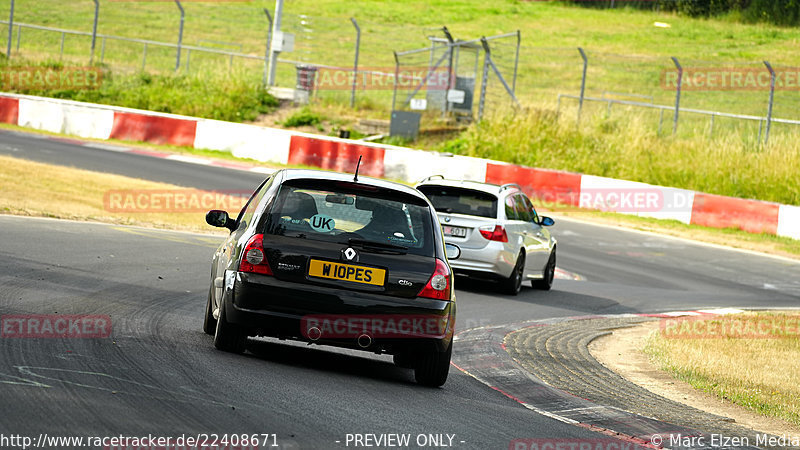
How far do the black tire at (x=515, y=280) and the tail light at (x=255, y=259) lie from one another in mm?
7393

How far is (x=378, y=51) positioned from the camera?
181 ft

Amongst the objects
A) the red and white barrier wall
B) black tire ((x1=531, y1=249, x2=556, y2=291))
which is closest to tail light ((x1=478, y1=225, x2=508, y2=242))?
black tire ((x1=531, y1=249, x2=556, y2=291))

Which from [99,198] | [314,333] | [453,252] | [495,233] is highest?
[453,252]

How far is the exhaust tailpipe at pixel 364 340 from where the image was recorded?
7379mm

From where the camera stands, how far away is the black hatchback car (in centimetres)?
734

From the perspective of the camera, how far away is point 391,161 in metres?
27.6

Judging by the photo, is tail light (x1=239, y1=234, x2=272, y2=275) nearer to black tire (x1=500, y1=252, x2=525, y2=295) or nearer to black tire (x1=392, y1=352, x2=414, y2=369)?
black tire (x1=392, y1=352, x2=414, y2=369)

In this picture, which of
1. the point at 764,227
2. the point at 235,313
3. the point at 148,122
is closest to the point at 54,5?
the point at 148,122

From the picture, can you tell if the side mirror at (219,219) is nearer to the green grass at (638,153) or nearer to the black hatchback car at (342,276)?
the black hatchback car at (342,276)

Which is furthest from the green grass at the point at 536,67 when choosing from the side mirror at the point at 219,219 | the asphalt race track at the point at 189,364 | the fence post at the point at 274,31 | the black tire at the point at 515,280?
the side mirror at the point at 219,219

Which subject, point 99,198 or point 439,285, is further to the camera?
point 99,198

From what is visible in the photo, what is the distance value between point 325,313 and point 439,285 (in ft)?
2.70

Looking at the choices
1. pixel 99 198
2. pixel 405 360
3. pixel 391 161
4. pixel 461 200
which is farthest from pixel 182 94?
pixel 405 360

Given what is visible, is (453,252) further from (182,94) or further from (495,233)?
(182,94)
